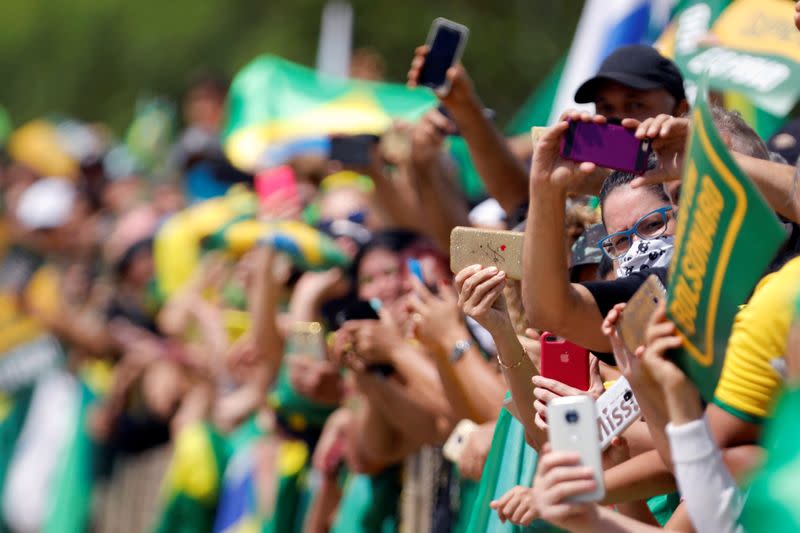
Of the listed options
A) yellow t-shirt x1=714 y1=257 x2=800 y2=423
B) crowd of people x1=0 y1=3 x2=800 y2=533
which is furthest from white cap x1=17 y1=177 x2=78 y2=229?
yellow t-shirt x1=714 y1=257 x2=800 y2=423

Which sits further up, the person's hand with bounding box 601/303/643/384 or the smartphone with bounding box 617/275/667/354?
the smartphone with bounding box 617/275/667/354

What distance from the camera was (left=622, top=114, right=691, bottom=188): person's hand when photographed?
10.7 ft

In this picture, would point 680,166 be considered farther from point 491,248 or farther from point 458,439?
point 458,439

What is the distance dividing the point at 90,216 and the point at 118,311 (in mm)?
2045

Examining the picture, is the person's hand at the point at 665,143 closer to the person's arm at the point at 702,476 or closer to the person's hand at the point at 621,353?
the person's hand at the point at 621,353

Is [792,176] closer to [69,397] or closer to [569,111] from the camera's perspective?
[569,111]

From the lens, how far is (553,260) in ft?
11.2

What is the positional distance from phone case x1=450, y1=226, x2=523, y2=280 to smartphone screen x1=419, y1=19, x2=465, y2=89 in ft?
4.37

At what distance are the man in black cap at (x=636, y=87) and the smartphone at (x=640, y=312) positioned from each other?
52.9 inches

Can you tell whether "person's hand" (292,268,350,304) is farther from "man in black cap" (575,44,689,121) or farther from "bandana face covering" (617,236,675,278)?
"bandana face covering" (617,236,675,278)

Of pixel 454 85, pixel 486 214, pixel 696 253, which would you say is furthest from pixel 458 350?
pixel 696 253

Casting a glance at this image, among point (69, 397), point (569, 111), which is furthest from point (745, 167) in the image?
point (69, 397)

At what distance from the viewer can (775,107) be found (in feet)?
16.3

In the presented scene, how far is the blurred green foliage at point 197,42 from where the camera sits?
1538 cm
